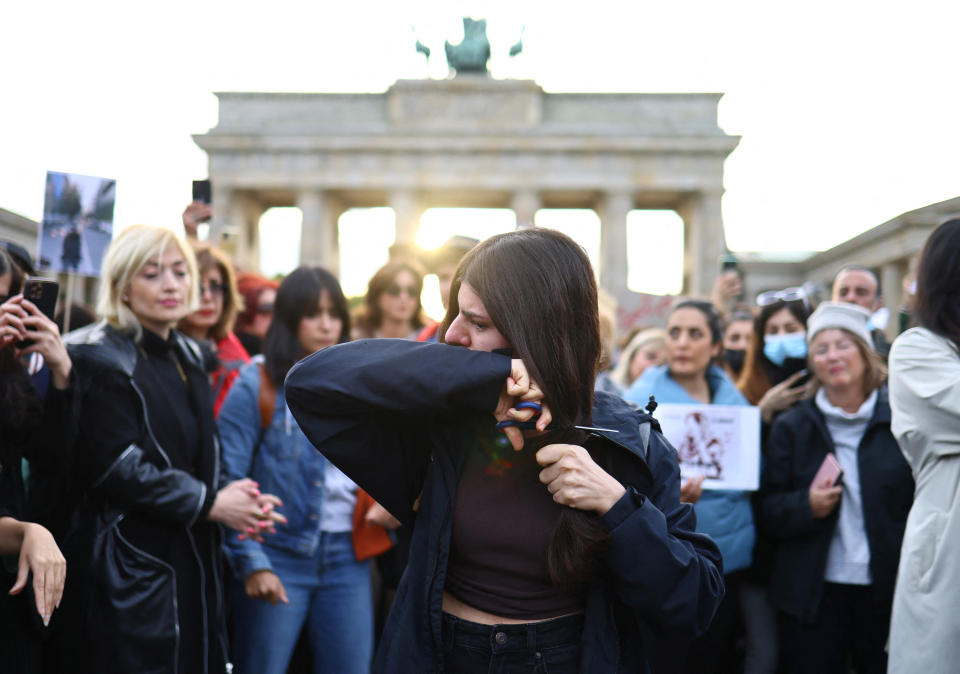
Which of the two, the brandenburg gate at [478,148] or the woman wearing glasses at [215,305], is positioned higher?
the brandenburg gate at [478,148]

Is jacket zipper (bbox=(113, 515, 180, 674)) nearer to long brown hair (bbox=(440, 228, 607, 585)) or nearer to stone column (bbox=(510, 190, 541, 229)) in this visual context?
long brown hair (bbox=(440, 228, 607, 585))

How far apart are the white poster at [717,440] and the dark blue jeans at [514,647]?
7.85 feet

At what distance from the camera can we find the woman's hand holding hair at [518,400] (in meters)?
1.78

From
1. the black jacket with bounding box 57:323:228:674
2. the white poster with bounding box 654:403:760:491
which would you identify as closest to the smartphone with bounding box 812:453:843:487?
the white poster with bounding box 654:403:760:491

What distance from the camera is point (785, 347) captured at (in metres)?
5.62

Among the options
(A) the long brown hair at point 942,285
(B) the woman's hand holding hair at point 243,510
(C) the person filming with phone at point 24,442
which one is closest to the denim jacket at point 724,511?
(A) the long brown hair at point 942,285

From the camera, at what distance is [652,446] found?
6.75 ft

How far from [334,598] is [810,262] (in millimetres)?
40469

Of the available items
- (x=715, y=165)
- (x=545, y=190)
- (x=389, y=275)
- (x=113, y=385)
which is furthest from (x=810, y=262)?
(x=113, y=385)

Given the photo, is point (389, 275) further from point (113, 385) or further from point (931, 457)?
point (931, 457)

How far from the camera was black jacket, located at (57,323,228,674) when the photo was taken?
3092 millimetres

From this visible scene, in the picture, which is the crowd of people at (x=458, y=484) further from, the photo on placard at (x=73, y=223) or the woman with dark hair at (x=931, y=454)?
the photo on placard at (x=73, y=223)

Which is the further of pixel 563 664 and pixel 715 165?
pixel 715 165

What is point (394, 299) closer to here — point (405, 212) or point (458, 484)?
point (458, 484)
